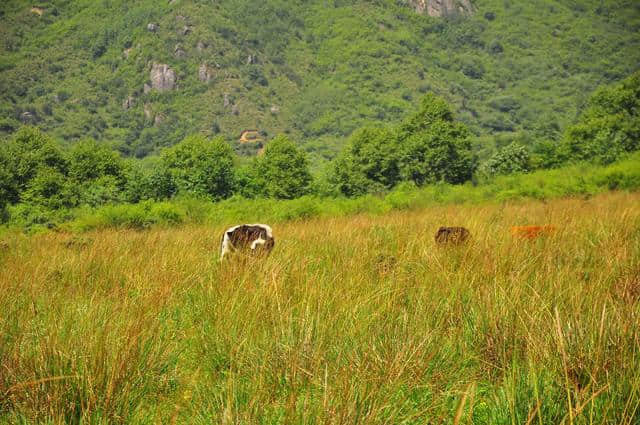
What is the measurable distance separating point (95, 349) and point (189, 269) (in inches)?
94.1

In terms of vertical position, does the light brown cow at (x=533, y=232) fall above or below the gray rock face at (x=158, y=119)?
below

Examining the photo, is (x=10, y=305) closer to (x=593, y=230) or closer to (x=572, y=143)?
(x=593, y=230)

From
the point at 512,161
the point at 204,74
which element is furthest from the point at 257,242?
the point at 204,74

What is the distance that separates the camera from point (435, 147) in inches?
1345

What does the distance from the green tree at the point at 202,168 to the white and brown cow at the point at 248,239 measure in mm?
28444

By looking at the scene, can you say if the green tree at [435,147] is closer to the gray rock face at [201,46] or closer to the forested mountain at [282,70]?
the forested mountain at [282,70]

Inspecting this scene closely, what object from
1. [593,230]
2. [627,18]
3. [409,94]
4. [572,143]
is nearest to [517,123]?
[409,94]

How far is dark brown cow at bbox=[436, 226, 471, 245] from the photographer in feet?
16.0

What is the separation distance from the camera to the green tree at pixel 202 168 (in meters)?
36.4

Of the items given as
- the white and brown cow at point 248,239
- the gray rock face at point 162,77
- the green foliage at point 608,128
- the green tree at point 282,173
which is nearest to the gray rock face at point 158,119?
the gray rock face at point 162,77

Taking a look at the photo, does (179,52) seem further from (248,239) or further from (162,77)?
(248,239)

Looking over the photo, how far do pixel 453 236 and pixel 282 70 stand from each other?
588 feet

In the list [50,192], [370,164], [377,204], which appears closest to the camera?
[377,204]

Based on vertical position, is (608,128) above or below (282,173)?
above
